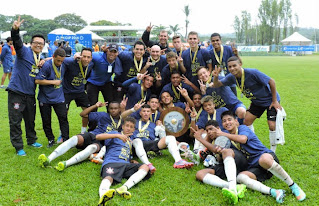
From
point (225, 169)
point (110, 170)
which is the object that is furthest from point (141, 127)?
point (225, 169)

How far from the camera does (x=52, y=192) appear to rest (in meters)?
4.06

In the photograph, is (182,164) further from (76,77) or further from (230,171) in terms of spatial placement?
(76,77)

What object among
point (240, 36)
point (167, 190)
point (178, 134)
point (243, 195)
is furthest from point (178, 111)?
point (240, 36)

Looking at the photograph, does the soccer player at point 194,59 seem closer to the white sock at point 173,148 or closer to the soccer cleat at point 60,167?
the white sock at point 173,148

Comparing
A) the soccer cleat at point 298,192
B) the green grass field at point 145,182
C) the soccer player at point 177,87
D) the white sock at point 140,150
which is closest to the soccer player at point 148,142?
the white sock at point 140,150

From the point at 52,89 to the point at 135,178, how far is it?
2894 millimetres

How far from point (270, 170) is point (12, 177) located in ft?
13.3

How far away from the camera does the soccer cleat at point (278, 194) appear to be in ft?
12.1

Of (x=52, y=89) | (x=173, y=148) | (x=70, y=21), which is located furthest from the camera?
(x=70, y=21)

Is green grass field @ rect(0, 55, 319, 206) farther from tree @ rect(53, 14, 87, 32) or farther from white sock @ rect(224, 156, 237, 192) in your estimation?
tree @ rect(53, 14, 87, 32)

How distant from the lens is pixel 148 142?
546 cm

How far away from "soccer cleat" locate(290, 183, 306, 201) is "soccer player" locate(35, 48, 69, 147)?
4.62 metres

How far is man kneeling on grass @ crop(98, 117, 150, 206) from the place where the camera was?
12.7 feet

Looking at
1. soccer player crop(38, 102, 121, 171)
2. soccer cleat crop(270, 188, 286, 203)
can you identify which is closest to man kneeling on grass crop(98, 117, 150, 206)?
soccer player crop(38, 102, 121, 171)
